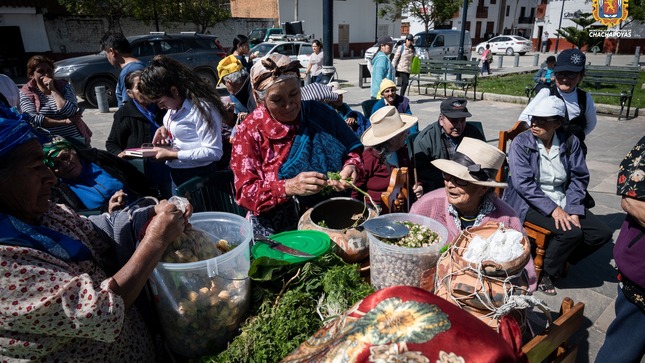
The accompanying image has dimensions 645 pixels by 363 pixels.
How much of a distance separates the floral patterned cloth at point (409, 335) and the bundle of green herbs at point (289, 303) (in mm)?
380

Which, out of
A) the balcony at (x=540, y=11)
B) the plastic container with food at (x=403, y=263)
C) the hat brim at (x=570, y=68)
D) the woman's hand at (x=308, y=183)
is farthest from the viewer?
the balcony at (x=540, y=11)

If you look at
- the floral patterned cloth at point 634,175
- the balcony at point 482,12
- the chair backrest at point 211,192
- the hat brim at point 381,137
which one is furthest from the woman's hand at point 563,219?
the balcony at point 482,12

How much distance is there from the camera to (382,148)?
11.3 ft

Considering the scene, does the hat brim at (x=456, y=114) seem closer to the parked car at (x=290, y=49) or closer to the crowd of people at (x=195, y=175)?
the crowd of people at (x=195, y=175)

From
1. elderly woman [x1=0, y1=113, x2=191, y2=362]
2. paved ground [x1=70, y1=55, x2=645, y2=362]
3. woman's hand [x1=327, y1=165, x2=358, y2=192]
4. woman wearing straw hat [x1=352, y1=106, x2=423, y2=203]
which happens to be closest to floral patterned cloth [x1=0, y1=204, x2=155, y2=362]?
elderly woman [x1=0, y1=113, x2=191, y2=362]

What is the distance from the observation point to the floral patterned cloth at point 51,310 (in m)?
1.07

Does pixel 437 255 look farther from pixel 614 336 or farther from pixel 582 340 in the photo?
pixel 582 340

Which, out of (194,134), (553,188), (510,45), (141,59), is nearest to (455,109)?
(553,188)

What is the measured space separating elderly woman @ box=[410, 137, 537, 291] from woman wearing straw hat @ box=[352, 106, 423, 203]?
0.87 m

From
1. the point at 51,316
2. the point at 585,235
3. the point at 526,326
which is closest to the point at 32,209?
the point at 51,316

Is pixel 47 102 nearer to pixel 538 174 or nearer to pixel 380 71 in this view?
pixel 538 174

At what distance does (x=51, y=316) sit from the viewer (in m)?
1.11

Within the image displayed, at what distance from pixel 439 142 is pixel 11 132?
11.0 ft

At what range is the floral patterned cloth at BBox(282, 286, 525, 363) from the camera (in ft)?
2.76
